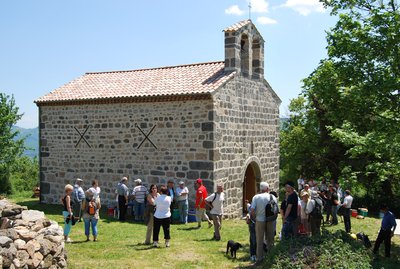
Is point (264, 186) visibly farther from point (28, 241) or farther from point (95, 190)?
point (95, 190)

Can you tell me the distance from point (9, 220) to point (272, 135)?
39.2ft

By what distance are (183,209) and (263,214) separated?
5.16 meters

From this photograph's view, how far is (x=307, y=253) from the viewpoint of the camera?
7754mm

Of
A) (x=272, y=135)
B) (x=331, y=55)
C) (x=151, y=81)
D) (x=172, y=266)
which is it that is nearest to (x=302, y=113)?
(x=272, y=135)

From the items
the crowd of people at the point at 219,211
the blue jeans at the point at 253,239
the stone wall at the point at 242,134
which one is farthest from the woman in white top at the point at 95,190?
the blue jeans at the point at 253,239

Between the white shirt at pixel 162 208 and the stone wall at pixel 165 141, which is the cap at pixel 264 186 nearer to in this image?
the white shirt at pixel 162 208

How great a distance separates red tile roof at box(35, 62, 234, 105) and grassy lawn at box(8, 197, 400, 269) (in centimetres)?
449

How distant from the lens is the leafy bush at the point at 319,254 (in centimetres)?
744

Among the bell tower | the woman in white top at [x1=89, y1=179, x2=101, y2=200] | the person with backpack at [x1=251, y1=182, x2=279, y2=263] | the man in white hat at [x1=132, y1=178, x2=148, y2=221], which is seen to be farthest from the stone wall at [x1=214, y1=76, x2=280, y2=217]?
the person with backpack at [x1=251, y1=182, x2=279, y2=263]

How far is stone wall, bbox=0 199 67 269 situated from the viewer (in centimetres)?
714

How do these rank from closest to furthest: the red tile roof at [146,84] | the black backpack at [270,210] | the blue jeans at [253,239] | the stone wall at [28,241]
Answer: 1. the stone wall at [28,241]
2. the black backpack at [270,210]
3. the blue jeans at [253,239]
4. the red tile roof at [146,84]

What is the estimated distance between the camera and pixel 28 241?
25.2ft

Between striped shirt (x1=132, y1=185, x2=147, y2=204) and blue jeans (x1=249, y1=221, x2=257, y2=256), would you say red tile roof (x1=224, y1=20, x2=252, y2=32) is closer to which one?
striped shirt (x1=132, y1=185, x2=147, y2=204)

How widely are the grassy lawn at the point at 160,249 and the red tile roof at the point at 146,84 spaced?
4.49 m
